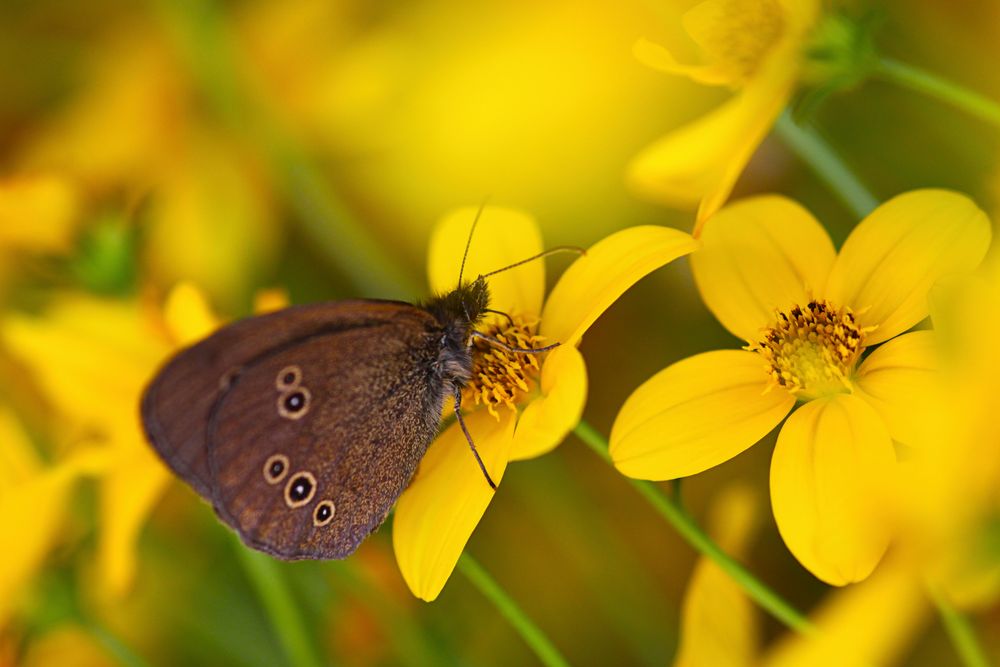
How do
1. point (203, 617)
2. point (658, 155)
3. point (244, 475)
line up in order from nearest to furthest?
point (658, 155)
point (244, 475)
point (203, 617)

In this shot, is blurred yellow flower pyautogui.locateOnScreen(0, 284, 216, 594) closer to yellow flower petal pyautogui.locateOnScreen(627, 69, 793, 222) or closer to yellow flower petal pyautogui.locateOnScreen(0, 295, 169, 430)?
yellow flower petal pyautogui.locateOnScreen(0, 295, 169, 430)

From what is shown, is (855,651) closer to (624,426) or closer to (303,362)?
(624,426)

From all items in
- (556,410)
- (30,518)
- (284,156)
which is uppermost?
(284,156)

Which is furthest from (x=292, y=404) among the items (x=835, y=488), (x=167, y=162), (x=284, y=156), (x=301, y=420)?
(x=167, y=162)

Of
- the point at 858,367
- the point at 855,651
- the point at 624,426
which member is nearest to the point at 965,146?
the point at 858,367

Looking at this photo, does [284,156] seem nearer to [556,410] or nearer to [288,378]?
[288,378]

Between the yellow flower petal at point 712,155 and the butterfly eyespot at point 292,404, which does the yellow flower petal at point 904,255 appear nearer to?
the yellow flower petal at point 712,155

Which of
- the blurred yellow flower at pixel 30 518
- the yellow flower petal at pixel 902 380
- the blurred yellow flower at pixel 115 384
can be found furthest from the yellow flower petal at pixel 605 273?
the blurred yellow flower at pixel 30 518
